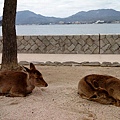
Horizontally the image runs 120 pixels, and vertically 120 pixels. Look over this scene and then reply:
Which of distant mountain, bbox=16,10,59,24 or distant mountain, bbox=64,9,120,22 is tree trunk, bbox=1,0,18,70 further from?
distant mountain, bbox=16,10,59,24

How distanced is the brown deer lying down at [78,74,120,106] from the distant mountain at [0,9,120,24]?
1256 cm

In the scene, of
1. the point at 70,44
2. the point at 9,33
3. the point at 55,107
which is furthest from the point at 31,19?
the point at 55,107

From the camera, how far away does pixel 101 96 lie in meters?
4.21

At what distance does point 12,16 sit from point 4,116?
8.98 ft

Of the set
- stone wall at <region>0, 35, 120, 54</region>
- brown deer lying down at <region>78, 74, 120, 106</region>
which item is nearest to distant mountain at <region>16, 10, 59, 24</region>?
stone wall at <region>0, 35, 120, 54</region>

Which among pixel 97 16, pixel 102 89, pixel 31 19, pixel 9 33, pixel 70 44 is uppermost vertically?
pixel 97 16

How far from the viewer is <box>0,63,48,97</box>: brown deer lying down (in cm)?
448

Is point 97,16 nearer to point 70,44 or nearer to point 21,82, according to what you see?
point 70,44

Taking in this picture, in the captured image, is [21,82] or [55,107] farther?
[21,82]

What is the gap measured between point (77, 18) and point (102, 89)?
15.4m

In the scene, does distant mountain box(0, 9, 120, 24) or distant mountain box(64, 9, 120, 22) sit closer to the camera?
distant mountain box(64, 9, 120, 22)

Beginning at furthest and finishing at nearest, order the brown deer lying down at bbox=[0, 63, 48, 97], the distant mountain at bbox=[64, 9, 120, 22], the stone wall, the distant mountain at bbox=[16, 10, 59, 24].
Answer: the distant mountain at bbox=[16, 10, 59, 24], the distant mountain at bbox=[64, 9, 120, 22], the stone wall, the brown deer lying down at bbox=[0, 63, 48, 97]

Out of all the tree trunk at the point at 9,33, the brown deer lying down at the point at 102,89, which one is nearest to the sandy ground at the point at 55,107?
the brown deer lying down at the point at 102,89

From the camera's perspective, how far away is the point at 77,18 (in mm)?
19266
